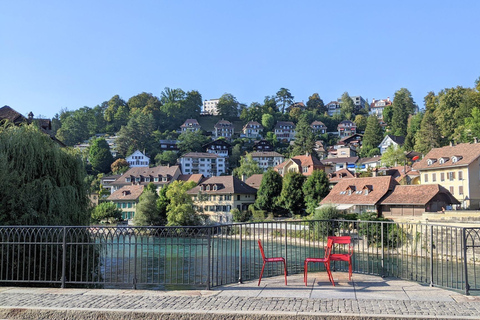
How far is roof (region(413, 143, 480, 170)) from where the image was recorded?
55.0m

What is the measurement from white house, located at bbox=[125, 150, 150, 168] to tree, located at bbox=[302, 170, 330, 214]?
75803mm

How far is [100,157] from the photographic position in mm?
128000

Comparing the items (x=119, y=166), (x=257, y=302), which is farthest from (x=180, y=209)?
(x=119, y=166)

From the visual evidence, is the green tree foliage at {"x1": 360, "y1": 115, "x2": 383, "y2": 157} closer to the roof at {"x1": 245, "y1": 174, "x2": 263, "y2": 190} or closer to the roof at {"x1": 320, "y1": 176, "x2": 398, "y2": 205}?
the roof at {"x1": 245, "y1": 174, "x2": 263, "y2": 190}

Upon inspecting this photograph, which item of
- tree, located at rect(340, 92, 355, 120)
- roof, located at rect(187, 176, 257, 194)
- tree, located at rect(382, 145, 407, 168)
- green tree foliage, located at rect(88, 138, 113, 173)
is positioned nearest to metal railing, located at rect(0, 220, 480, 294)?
roof, located at rect(187, 176, 257, 194)

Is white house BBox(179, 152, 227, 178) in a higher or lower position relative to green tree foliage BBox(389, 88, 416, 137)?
lower

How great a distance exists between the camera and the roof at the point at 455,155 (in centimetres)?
5500

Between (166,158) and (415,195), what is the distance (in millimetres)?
94330

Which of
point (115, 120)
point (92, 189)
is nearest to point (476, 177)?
point (92, 189)

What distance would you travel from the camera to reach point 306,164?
299 ft

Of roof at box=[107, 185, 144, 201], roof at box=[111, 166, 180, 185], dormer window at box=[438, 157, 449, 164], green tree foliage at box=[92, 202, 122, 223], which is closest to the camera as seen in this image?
dormer window at box=[438, 157, 449, 164]

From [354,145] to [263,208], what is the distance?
81.1 meters

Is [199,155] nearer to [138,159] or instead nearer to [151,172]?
[138,159]

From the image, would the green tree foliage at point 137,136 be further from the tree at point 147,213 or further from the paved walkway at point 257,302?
the paved walkway at point 257,302
